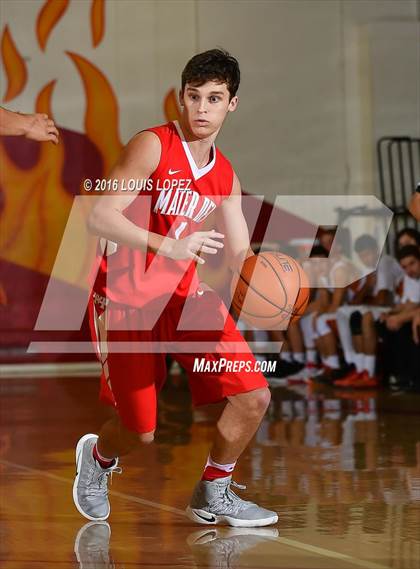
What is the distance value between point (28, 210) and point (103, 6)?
2229mm

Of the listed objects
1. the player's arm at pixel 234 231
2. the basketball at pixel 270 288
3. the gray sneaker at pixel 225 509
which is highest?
the player's arm at pixel 234 231

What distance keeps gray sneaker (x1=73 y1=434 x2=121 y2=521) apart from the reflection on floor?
2.6 inches

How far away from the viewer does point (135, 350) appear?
13.4 ft

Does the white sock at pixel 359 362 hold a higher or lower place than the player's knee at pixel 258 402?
higher

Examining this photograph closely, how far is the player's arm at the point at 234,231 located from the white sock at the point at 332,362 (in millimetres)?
5763

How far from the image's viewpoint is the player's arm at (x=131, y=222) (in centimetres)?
387

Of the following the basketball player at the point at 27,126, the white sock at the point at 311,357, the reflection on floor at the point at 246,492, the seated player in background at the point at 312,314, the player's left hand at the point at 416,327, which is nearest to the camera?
the basketball player at the point at 27,126

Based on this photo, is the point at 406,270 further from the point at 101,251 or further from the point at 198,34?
the point at 101,251

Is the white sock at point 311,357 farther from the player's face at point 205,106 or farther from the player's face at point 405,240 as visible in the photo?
the player's face at point 205,106

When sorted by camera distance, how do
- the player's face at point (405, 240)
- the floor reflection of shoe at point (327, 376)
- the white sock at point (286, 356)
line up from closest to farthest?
1. the player's face at point (405, 240)
2. the floor reflection of shoe at point (327, 376)
3. the white sock at point (286, 356)

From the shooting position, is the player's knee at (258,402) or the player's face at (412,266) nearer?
the player's knee at (258,402)

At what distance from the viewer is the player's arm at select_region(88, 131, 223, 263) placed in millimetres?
3871

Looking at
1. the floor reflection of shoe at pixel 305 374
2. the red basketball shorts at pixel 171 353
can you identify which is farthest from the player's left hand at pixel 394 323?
the red basketball shorts at pixel 171 353

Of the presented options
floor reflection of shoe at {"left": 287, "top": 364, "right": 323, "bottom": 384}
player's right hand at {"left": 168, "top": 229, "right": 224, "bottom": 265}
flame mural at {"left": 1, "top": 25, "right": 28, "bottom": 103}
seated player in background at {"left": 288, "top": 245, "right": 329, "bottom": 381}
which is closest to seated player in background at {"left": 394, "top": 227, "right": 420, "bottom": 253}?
seated player in background at {"left": 288, "top": 245, "right": 329, "bottom": 381}
